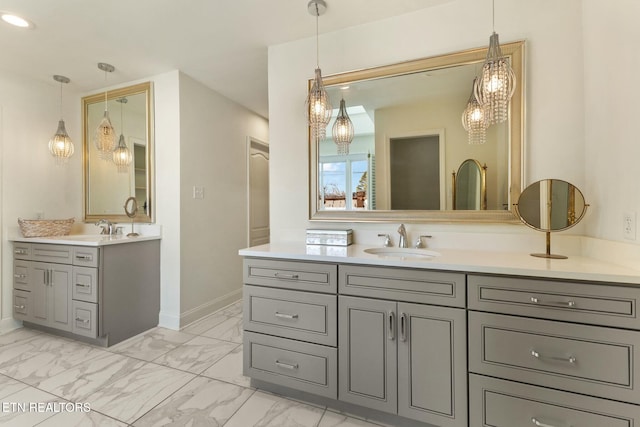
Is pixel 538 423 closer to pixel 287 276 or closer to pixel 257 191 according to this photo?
pixel 287 276

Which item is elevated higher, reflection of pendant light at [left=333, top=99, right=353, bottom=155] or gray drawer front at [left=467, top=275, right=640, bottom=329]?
reflection of pendant light at [left=333, top=99, right=353, bottom=155]

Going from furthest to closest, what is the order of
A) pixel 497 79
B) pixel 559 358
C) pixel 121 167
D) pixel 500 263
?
pixel 121 167, pixel 497 79, pixel 500 263, pixel 559 358

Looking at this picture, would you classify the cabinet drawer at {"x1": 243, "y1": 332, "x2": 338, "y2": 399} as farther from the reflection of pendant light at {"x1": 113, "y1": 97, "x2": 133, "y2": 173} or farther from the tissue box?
the reflection of pendant light at {"x1": 113, "y1": 97, "x2": 133, "y2": 173}

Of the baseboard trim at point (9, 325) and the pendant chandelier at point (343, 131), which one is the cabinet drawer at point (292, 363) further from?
the baseboard trim at point (9, 325)

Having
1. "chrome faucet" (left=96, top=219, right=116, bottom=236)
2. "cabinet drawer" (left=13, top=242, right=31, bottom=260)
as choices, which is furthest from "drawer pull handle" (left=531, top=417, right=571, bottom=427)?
"cabinet drawer" (left=13, top=242, right=31, bottom=260)

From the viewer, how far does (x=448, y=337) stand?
4.28ft

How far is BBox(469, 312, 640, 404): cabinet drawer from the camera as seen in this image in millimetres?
1068

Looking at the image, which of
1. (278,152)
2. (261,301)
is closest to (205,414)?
(261,301)

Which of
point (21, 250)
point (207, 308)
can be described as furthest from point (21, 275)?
point (207, 308)

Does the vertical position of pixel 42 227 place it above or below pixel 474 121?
below

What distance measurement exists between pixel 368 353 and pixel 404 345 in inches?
7.7

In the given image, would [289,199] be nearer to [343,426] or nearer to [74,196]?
[343,426]

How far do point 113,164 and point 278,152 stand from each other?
2.04m

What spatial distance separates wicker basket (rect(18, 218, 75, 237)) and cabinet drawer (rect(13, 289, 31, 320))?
55cm
